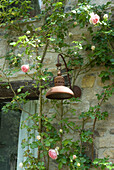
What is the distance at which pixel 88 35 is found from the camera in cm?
295

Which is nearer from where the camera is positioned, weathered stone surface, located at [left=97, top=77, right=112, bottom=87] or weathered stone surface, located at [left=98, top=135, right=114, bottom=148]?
weathered stone surface, located at [left=98, top=135, right=114, bottom=148]

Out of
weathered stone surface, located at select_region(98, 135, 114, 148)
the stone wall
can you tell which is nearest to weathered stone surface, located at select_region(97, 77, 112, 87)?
the stone wall

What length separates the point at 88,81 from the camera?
2.78 meters

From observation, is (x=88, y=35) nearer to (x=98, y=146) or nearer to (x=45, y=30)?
(x=45, y=30)

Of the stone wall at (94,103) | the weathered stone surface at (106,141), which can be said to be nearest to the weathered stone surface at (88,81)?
the stone wall at (94,103)

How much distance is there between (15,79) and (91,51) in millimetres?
1113

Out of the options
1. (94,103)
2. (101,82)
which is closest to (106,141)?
(94,103)

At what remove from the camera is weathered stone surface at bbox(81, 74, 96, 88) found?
277 cm

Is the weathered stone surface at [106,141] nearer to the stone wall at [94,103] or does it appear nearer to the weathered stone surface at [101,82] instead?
the stone wall at [94,103]

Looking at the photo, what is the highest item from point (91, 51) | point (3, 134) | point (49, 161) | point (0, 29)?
point (0, 29)

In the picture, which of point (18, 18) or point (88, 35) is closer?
point (88, 35)

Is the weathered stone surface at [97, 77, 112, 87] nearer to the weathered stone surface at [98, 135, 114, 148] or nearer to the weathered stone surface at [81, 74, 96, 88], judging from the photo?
the weathered stone surface at [81, 74, 96, 88]

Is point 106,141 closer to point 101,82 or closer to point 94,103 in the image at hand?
point 94,103

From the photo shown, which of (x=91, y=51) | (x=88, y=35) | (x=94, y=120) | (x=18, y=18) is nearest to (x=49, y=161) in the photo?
(x=94, y=120)
